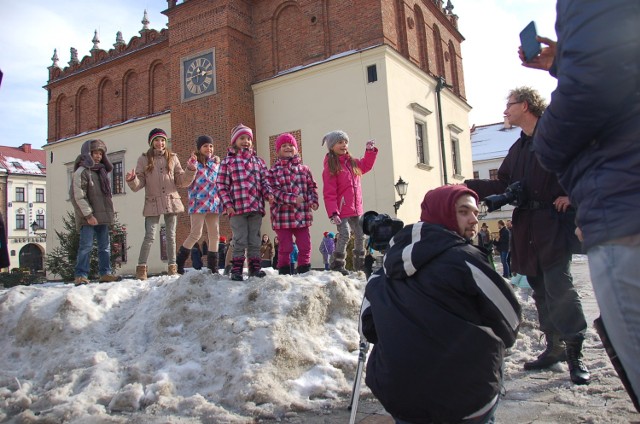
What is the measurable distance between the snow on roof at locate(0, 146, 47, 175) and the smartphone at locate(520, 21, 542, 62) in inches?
2559

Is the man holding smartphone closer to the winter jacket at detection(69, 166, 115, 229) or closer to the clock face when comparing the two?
the winter jacket at detection(69, 166, 115, 229)

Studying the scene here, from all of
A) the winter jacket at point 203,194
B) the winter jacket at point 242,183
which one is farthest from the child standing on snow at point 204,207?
the winter jacket at point 242,183

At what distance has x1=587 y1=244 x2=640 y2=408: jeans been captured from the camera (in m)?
1.34

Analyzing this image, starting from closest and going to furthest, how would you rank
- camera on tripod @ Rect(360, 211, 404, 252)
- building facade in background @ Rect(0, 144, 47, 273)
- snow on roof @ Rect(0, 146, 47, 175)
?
camera on tripod @ Rect(360, 211, 404, 252) < building facade in background @ Rect(0, 144, 47, 273) < snow on roof @ Rect(0, 146, 47, 175)

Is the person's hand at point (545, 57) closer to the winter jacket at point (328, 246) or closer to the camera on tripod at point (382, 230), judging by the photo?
the camera on tripod at point (382, 230)

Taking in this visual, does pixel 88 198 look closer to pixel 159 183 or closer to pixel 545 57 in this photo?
pixel 159 183

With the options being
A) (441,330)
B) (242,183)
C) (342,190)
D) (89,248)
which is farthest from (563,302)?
(89,248)

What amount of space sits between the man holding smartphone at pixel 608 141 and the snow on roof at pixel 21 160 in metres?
65.5

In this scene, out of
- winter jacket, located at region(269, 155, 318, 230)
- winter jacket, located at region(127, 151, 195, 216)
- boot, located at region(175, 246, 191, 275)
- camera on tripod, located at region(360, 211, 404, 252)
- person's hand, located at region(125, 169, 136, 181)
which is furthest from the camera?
boot, located at region(175, 246, 191, 275)

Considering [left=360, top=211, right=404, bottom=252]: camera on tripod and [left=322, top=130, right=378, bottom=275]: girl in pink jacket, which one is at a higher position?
[left=322, top=130, right=378, bottom=275]: girl in pink jacket

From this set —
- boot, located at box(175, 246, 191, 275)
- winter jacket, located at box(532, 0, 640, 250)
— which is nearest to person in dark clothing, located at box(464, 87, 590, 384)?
winter jacket, located at box(532, 0, 640, 250)

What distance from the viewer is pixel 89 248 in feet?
20.5

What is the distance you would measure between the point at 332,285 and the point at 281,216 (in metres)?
1.36

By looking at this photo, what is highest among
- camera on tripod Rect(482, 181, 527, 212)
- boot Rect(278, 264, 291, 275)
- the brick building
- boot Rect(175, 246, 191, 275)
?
the brick building
